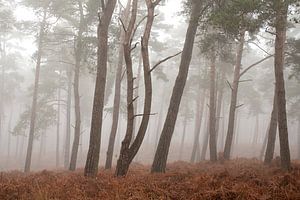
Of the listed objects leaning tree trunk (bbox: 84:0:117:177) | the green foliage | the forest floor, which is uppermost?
the green foliage

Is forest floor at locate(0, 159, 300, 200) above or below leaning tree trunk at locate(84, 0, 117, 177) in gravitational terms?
below

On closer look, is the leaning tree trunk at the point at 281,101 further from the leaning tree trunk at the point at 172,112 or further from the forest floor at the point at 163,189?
the leaning tree trunk at the point at 172,112

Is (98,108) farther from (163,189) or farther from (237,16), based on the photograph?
(237,16)

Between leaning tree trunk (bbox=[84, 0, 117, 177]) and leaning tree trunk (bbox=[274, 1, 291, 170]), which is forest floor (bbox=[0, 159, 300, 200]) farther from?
leaning tree trunk (bbox=[274, 1, 291, 170])

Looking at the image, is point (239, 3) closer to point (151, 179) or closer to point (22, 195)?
point (151, 179)

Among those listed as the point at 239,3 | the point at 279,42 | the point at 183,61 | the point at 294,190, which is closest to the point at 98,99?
the point at 183,61

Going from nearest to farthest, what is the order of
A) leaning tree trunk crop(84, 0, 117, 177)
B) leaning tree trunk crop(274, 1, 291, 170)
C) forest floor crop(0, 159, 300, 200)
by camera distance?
1. forest floor crop(0, 159, 300, 200)
2. leaning tree trunk crop(84, 0, 117, 177)
3. leaning tree trunk crop(274, 1, 291, 170)

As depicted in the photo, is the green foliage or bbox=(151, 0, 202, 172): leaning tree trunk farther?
bbox=(151, 0, 202, 172): leaning tree trunk

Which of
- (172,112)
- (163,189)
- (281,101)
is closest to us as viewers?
(163,189)

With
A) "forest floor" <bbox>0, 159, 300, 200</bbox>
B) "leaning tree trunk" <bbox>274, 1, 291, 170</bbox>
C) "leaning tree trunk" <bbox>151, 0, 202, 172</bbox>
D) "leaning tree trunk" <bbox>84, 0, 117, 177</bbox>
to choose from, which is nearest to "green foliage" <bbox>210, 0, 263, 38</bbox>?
"leaning tree trunk" <bbox>274, 1, 291, 170</bbox>

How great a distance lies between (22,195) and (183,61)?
753cm

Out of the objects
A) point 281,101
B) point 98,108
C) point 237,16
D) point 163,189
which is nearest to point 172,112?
point 98,108

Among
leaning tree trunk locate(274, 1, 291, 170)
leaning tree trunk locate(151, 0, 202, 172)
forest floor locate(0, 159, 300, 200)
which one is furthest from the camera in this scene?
leaning tree trunk locate(151, 0, 202, 172)

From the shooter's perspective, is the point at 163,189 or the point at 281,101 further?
the point at 281,101
